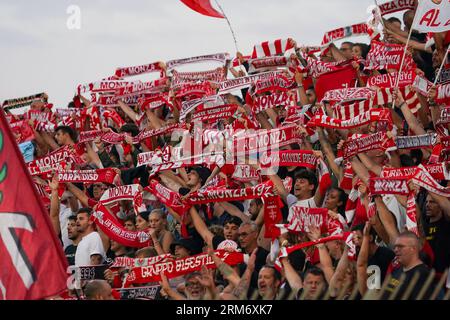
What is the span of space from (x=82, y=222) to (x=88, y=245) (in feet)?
1.44

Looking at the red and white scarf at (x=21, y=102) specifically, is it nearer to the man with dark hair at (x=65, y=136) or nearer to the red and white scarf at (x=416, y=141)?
the man with dark hair at (x=65, y=136)

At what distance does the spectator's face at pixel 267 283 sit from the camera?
957 centimetres

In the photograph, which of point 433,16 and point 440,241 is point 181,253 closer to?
point 440,241

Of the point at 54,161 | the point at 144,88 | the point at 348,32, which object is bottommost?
the point at 54,161

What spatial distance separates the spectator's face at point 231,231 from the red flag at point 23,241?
4430mm

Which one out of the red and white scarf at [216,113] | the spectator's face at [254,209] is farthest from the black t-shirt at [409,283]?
the red and white scarf at [216,113]

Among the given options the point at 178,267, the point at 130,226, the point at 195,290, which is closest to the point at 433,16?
the point at 178,267

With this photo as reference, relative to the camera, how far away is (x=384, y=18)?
14.8m

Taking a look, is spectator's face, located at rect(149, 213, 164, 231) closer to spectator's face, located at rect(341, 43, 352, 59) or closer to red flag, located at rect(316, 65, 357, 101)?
red flag, located at rect(316, 65, 357, 101)

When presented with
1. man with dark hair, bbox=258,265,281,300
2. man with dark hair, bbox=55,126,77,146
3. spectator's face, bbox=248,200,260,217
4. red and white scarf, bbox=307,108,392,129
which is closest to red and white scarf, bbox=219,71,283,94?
man with dark hair, bbox=55,126,77,146

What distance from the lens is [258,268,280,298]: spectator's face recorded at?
9570 mm

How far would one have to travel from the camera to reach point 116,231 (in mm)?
12875

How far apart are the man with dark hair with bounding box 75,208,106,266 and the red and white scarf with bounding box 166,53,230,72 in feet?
14.2
